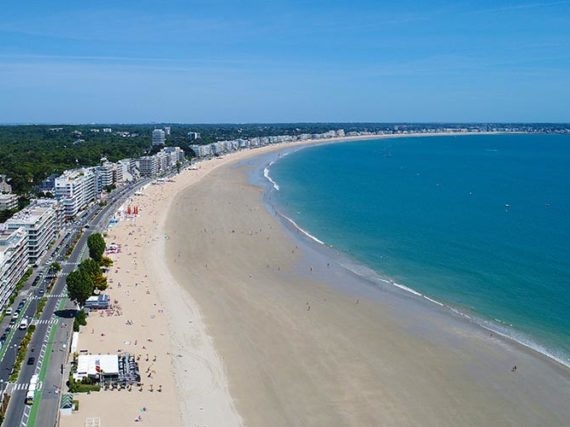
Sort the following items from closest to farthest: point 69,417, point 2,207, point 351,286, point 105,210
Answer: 1. point 69,417
2. point 351,286
3. point 2,207
4. point 105,210

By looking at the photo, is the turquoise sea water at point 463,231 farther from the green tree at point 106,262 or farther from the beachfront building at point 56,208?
the beachfront building at point 56,208

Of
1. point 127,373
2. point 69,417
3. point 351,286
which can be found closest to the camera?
point 69,417

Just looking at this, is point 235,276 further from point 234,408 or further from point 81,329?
point 234,408

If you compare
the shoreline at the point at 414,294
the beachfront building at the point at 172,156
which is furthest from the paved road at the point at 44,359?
the beachfront building at the point at 172,156

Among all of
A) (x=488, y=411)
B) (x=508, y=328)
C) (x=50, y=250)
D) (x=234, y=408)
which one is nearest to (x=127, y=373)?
(x=234, y=408)

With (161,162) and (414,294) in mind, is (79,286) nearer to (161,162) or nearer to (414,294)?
(414,294)

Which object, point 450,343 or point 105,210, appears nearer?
point 450,343
